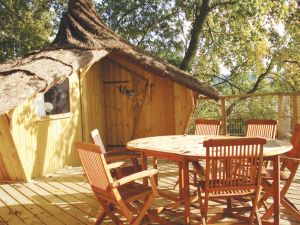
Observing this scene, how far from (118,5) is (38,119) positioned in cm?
948

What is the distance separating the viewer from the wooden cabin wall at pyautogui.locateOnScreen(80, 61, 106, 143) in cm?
903

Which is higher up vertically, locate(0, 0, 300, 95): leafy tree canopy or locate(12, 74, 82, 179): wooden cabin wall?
locate(0, 0, 300, 95): leafy tree canopy

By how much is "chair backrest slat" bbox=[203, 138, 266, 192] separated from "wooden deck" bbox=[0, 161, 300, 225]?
96 centimetres

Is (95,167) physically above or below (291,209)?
above

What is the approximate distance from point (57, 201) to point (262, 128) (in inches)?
130

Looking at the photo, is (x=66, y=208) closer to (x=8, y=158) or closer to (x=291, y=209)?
(x=8, y=158)

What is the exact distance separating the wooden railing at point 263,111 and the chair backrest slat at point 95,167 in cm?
520

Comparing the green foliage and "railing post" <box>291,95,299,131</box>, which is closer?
"railing post" <box>291,95,299,131</box>

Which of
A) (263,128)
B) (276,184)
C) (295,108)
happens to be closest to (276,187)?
(276,184)

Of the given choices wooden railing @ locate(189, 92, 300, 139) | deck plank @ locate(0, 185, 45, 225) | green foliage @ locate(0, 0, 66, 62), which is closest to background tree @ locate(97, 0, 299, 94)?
green foliage @ locate(0, 0, 66, 62)

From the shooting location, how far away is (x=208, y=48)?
17500 millimetres

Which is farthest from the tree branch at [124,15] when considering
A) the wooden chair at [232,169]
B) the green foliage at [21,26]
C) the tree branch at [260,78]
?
the wooden chair at [232,169]

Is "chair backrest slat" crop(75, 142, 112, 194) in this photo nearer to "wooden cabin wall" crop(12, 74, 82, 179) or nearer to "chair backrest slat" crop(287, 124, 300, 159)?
"chair backrest slat" crop(287, 124, 300, 159)

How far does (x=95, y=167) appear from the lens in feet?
12.5
